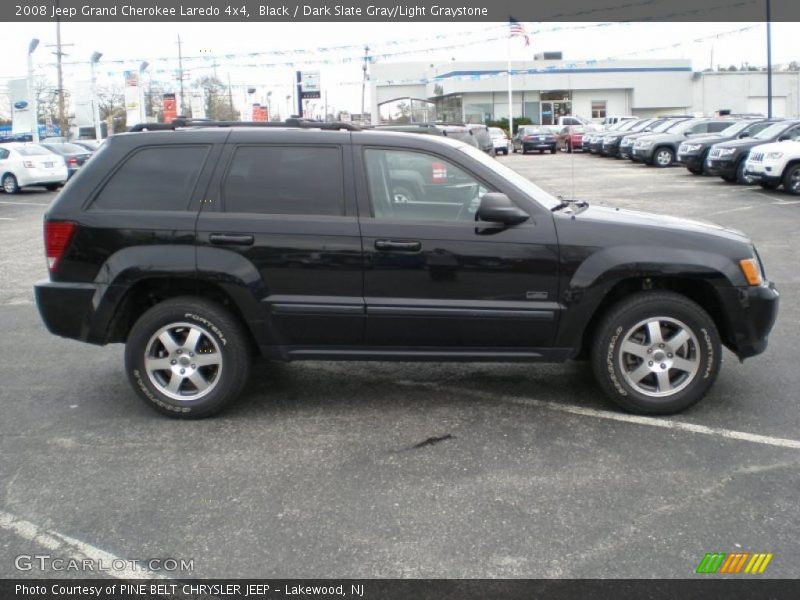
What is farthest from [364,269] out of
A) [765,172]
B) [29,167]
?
[29,167]

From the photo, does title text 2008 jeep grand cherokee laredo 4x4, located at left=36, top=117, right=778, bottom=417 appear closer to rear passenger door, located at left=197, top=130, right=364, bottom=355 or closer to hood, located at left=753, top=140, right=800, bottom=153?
rear passenger door, located at left=197, top=130, right=364, bottom=355

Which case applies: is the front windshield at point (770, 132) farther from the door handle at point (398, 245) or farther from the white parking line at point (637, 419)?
the door handle at point (398, 245)

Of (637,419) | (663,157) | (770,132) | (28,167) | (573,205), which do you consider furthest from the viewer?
(663,157)

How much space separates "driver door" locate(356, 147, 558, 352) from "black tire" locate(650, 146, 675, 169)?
2603 centimetres

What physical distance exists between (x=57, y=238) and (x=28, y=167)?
71.6ft

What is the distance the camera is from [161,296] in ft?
17.3

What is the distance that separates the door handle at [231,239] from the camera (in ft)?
16.0

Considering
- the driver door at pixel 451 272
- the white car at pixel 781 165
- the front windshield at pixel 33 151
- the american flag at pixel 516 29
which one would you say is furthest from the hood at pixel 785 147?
the american flag at pixel 516 29

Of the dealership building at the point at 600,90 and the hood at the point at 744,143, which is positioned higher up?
the dealership building at the point at 600,90

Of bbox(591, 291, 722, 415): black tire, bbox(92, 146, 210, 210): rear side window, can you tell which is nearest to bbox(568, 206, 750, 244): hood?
bbox(591, 291, 722, 415): black tire

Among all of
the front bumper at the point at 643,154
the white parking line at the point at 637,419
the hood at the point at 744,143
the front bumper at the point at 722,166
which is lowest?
the white parking line at the point at 637,419

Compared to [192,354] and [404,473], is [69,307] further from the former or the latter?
[404,473]

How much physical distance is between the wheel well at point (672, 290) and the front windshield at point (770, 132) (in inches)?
676

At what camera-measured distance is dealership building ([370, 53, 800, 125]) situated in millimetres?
64375
